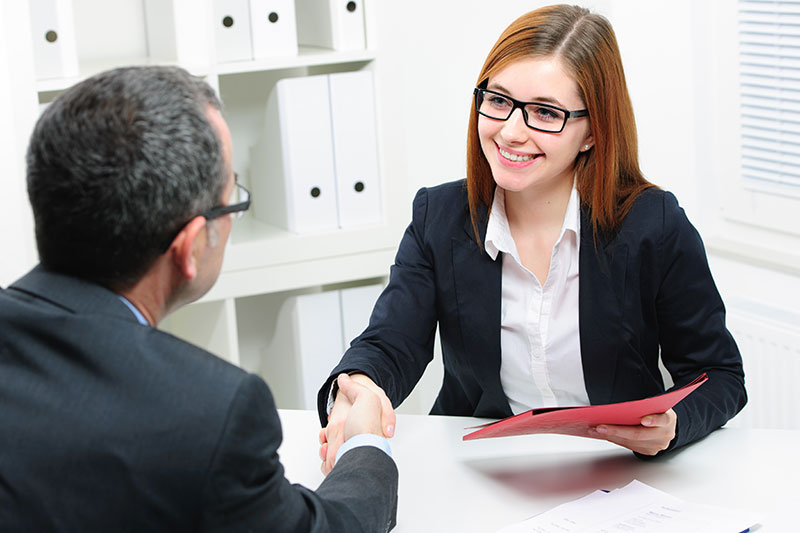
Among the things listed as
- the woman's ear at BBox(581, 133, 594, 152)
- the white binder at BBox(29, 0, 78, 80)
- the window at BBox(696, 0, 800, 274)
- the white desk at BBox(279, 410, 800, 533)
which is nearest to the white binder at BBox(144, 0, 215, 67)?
the white binder at BBox(29, 0, 78, 80)

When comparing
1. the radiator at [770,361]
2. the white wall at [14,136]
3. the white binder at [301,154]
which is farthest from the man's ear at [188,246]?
the radiator at [770,361]

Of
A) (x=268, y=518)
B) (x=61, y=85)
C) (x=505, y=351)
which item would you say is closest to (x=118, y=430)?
(x=268, y=518)

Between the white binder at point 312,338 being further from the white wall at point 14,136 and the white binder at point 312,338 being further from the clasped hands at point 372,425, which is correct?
the clasped hands at point 372,425

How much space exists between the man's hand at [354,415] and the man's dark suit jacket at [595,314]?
0.04 meters

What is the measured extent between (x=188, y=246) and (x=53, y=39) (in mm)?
1555

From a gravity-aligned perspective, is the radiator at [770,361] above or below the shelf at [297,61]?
below

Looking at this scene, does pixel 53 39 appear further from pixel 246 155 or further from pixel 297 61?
pixel 246 155

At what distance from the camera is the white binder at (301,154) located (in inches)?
99.0

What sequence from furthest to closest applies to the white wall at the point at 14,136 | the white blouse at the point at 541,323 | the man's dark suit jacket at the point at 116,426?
the white wall at the point at 14,136 < the white blouse at the point at 541,323 < the man's dark suit jacket at the point at 116,426

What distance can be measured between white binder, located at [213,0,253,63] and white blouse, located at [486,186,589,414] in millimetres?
964

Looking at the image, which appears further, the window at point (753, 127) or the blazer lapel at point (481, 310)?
the window at point (753, 127)

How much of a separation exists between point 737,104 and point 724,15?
251 mm

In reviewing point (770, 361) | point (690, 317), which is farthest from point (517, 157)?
point (770, 361)

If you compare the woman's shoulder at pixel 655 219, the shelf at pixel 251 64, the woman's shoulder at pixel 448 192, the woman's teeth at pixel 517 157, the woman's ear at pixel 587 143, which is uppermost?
the shelf at pixel 251 64
